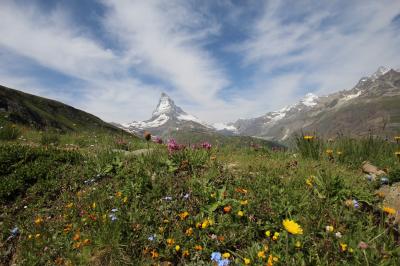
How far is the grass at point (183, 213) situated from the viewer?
11.9 ft

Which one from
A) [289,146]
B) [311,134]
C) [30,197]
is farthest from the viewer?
[289,146]

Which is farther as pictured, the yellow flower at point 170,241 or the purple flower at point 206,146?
the purple flower at point 206,146

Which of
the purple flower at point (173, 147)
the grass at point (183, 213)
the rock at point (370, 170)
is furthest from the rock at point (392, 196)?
the purple flower at point (173, 147)

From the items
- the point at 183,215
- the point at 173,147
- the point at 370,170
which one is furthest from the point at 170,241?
the point at 370,170

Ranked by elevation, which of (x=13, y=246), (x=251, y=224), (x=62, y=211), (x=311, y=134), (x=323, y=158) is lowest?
(x=13, y=246)

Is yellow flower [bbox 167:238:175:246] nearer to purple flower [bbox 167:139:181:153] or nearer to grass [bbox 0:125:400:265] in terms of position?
grass [bbox 0:125:400:265]

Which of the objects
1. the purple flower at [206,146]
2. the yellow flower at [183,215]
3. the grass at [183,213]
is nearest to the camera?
the grass at [183,213]

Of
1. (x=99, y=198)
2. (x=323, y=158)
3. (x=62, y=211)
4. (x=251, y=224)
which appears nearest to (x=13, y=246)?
(x=62, y=211)

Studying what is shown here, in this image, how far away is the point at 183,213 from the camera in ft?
14.9

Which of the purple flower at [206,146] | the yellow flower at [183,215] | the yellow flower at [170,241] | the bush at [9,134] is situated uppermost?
the purple flower at [206,146]

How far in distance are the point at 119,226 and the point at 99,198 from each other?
4.80 feet

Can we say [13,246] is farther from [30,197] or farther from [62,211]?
[30,197]

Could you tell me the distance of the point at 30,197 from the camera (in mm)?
6137

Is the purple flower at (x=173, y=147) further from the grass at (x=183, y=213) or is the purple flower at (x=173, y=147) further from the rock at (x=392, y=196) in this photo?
the rock at (x=392, y=196)
